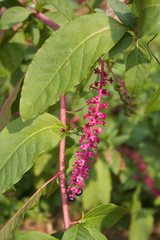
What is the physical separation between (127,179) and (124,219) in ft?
2.79

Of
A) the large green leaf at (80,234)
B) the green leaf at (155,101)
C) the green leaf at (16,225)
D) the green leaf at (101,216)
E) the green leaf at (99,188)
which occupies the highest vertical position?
the green leaf at (155,101)

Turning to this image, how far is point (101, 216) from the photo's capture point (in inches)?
37.6

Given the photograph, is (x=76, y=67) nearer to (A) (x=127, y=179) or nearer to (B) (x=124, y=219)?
(A) (x=127, y=179)

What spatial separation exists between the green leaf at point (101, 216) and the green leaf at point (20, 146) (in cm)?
23

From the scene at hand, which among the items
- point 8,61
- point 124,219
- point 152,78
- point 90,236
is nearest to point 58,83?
point 90,236

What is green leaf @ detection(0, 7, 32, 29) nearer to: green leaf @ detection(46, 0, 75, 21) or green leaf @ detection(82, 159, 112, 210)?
green leaf @ detection(46, 0, 75, 21)

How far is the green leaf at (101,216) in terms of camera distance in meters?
0.92

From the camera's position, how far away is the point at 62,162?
954 mm

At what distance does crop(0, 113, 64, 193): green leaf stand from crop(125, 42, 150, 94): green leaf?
0.26m

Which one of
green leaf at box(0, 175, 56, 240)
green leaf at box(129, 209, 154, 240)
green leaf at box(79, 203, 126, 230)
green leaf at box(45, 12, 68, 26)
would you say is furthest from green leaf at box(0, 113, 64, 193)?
green leaf at box(129, 209, 154, 240)

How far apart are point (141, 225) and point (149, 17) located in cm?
268

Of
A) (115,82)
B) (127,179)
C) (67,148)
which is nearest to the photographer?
(67,148)

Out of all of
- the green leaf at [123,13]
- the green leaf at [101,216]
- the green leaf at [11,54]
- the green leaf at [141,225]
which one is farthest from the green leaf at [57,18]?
the green leaf at [141,225]

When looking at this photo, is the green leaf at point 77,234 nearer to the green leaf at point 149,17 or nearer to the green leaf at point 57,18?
the green leaf at point 149,17
